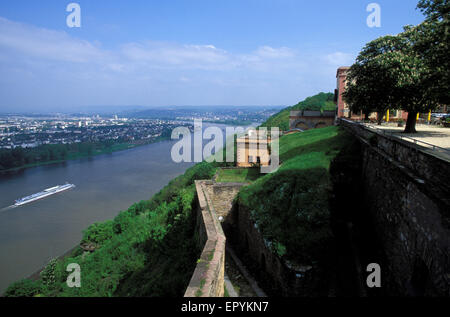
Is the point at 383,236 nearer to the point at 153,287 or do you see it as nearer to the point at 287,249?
the point at 287,249

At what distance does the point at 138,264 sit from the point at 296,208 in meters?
10.3

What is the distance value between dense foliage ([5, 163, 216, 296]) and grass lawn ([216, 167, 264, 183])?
229 cm

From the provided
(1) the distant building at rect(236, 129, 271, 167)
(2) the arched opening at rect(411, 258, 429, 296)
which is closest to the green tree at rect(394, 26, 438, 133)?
(2) the arched opening at rect(411, 258, 429, 296)

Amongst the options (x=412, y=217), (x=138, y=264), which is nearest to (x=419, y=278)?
(x=412, y=217)

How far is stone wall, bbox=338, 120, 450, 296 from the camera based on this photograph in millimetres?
4797

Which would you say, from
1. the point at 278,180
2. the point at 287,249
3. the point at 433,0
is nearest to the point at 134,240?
the point at 278,180

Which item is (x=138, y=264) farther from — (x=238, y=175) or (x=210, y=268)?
(x=210, y=268)

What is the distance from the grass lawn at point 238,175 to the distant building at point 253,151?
3.59 meters

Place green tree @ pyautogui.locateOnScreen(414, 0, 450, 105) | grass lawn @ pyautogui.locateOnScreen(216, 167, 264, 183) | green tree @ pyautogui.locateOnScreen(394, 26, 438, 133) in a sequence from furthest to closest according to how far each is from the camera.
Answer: grass lawn @ pyautogui.locateOnScreen(216, 167, 264, 183)
green tree @ pyautogui.locateOnScreen(394, 26, 438, 133)
green tree @ pyautogui.locateOnScreen(414, 0, 450, 105)

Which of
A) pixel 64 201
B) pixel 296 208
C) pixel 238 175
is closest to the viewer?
pixel 296 208

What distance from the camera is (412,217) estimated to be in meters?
5.98

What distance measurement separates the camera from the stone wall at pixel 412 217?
480cm

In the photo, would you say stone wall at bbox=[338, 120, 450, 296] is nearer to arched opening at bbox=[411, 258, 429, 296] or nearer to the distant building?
arched opening at bbox=[411, 258, 429, 296]

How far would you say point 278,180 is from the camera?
11836 millimetres
